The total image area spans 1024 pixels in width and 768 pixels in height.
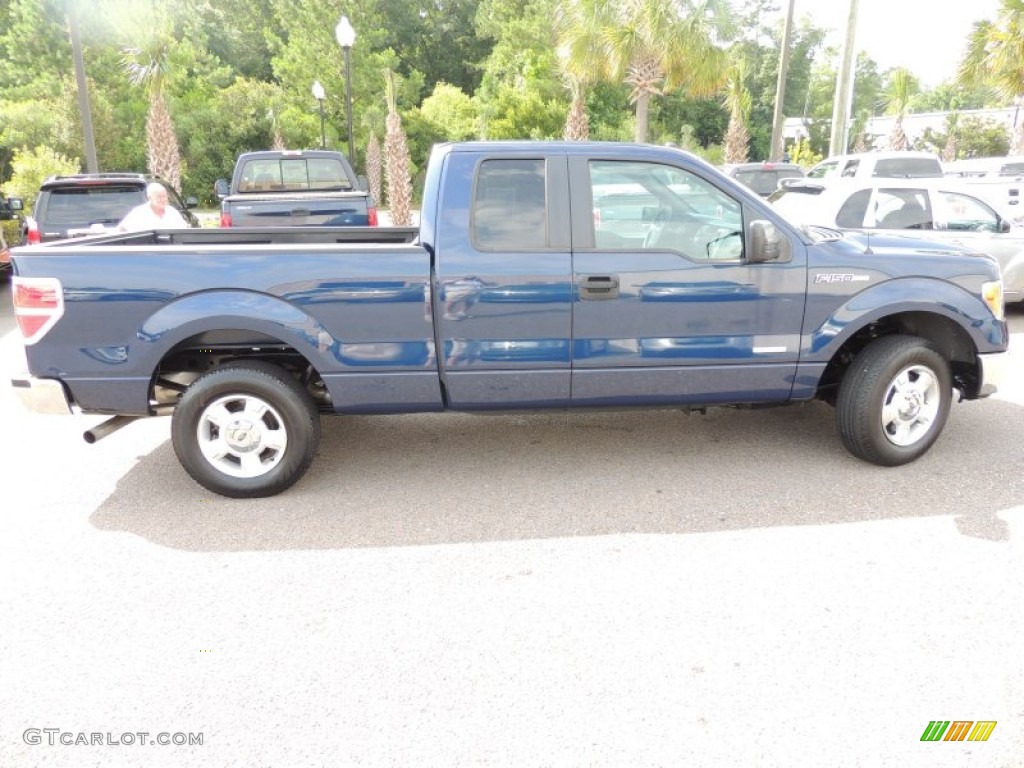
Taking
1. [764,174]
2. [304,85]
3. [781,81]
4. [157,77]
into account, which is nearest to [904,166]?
[764,174]

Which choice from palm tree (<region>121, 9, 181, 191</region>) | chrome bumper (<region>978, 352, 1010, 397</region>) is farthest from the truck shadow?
palm tree (<region>121, 9, 181, 191</region>)

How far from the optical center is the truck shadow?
4.09 meters

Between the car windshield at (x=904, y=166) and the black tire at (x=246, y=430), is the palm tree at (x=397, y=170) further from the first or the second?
the black tire at (x=246, y=430)

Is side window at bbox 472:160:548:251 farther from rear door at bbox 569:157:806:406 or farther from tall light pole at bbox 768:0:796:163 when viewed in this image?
tall light pole at bbox 768:0:796:163

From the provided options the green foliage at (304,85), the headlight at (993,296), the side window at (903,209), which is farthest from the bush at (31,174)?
the headlight at (993,296)

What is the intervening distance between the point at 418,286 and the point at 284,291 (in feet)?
2.29

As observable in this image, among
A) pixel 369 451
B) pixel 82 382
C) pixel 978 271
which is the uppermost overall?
pixel 978 271

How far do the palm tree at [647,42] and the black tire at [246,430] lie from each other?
688 inches

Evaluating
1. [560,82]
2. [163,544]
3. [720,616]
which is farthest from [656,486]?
[560,82]

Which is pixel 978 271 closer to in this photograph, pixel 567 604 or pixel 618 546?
pixel 618 546

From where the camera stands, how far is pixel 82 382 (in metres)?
4.20

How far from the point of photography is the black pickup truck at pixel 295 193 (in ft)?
33.9

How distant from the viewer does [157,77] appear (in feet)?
60.0

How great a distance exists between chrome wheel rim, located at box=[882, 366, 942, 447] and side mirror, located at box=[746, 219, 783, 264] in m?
1.11
